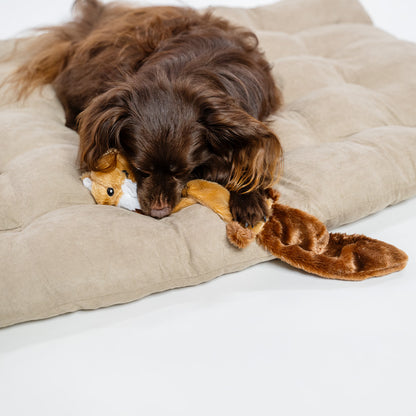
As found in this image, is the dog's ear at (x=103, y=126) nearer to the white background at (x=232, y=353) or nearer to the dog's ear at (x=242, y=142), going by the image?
the dog's ear at (x=242, y=142)

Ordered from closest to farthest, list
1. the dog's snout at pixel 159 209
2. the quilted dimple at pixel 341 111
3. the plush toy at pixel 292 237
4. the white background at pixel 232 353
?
the white background at pixel 232 353, the plush toy at pixel 292 237, the dog's snout at pixel 159 209, the quilted dimple at pixel 341 111

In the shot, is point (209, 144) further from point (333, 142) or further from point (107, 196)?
point (333, 142)

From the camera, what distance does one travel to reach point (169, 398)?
186 cm

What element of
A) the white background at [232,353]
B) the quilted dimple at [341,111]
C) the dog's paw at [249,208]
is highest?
the quilted dimple at [341,111]

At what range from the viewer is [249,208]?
2.44m

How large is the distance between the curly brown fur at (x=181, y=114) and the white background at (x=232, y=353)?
0.43m

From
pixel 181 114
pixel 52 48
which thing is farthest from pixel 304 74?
pixel 52 48

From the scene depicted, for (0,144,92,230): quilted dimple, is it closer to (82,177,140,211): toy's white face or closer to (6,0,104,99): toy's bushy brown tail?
(82,177,140,211): toy's white face

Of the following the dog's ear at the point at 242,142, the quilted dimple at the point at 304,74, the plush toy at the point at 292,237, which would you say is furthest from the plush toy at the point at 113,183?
the quilted dimple at the point at 304,74

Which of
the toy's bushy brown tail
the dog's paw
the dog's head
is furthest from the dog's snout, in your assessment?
the toy's bushy brown tail

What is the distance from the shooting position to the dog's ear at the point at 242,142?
98.0 inches

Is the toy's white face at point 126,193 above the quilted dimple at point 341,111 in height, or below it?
below

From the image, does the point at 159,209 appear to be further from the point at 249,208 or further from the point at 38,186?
the point at 38,186

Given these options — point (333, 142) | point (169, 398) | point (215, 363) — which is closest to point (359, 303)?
point (215, 363)
